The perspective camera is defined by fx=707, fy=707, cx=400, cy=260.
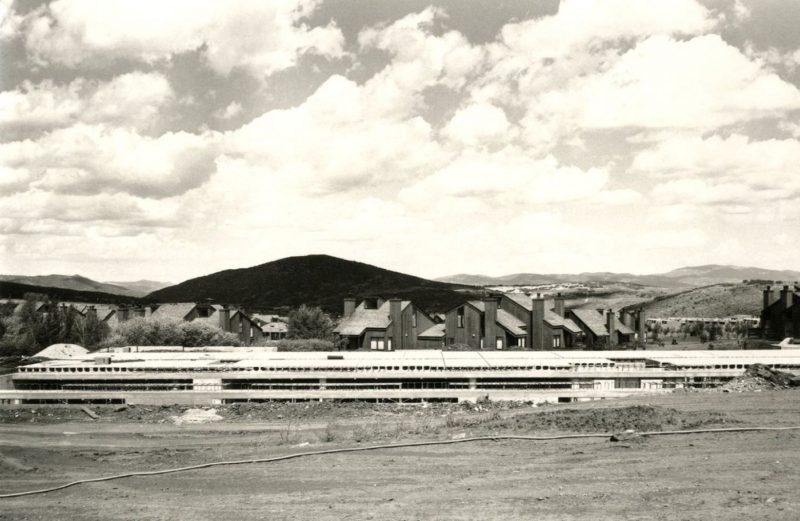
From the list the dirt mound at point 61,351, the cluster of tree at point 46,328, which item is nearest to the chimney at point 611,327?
the dirt mound at point 61,351

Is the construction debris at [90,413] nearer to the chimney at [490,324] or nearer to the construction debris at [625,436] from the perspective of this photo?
the construction debris at [625,436]

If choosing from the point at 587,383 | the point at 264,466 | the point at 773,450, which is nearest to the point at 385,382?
the point at 587,383

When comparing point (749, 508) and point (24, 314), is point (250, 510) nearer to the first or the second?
point (749, 508)

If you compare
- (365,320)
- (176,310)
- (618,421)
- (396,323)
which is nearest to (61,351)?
(176,310)

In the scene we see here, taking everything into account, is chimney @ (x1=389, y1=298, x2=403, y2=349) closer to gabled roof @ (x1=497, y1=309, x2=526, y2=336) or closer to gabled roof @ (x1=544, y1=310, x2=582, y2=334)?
gabled roof @ (x1=497, y1=309, x2=526, y2=336)

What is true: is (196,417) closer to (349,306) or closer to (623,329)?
(349,306)

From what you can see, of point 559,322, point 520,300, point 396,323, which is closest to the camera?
point 396,323
